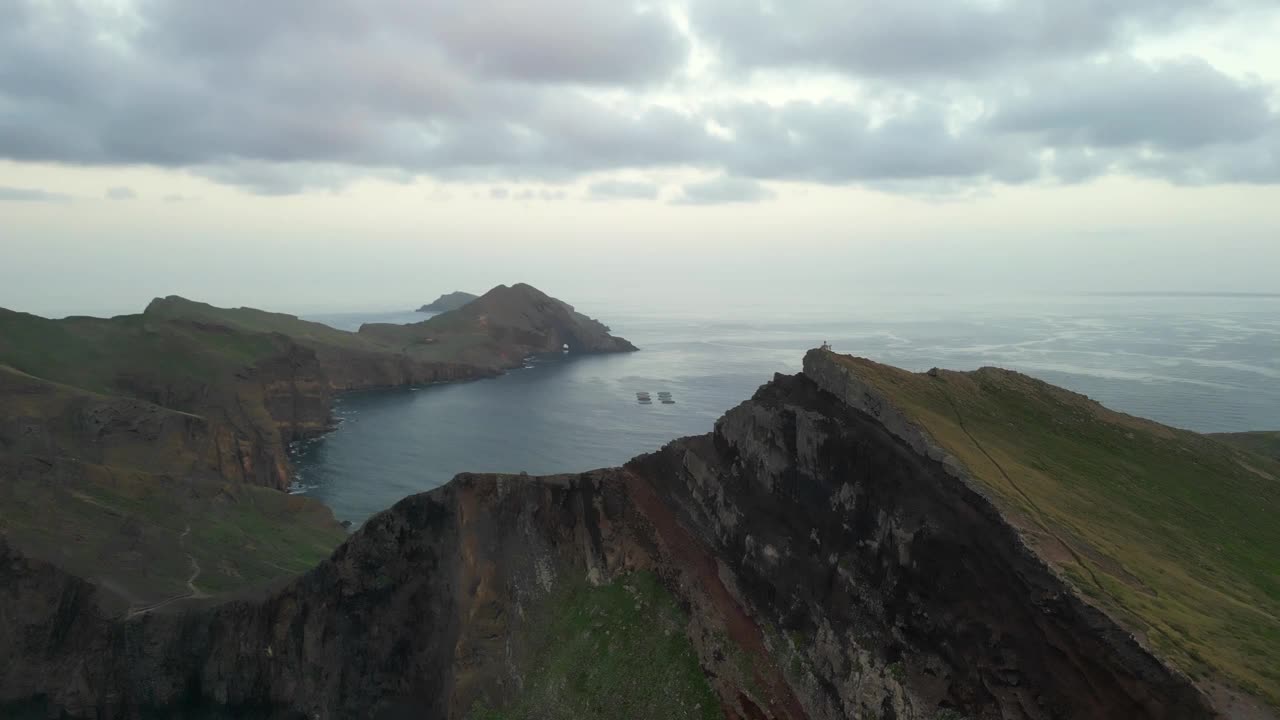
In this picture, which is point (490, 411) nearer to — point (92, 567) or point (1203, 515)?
point (92, 567)

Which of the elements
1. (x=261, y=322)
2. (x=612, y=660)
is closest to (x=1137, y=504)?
(x=612, y=660)

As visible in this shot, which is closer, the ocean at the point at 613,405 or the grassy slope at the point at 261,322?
the ocean at the point at 613,405

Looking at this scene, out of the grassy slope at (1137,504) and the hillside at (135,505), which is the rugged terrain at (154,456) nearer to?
the hillside at (135,505)

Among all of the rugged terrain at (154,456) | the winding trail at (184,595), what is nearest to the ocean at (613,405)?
the rugged terrain at (154,456)

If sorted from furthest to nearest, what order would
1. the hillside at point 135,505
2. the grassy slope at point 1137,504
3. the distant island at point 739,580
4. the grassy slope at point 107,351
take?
the grassy slope at point 107,351
the hillside at point 135,505
the distant island at point 739,580
the grassy slope at point 1137,504

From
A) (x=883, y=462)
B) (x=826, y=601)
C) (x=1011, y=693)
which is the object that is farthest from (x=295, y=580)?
(x=1011, y=693)

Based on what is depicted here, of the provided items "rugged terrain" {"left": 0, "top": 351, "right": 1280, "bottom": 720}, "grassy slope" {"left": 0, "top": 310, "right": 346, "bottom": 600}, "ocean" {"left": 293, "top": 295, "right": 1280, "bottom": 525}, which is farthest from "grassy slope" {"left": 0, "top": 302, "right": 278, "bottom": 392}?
"rugged terrain" {"left": 0, "top": 351, "right": 1280, "bottom": 720}

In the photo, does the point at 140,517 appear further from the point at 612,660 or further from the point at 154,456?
the point at 612,660
